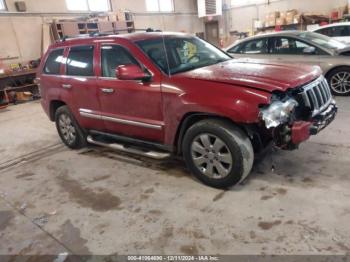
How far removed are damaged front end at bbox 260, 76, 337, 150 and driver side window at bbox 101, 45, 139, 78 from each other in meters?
1.55

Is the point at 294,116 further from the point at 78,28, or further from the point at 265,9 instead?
the point at 265,9

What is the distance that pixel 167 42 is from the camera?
3.47 m

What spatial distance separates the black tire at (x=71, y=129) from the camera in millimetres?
4214

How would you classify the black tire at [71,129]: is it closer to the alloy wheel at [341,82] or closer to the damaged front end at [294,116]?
the damaged front end at [294,116]

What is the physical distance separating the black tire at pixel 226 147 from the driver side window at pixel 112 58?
1.07 m

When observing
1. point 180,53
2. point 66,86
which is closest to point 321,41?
point 180,53

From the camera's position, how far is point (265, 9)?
1328 centimetres

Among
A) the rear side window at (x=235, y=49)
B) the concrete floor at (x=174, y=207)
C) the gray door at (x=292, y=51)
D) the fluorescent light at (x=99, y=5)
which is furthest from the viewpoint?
the fluorescent light at (x=99, y=5)

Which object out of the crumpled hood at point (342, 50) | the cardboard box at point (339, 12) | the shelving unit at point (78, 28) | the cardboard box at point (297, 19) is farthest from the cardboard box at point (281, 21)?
the crumpled hood at point (342, 50)

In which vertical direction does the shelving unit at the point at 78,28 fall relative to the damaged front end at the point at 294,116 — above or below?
above

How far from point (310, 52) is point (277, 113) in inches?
148

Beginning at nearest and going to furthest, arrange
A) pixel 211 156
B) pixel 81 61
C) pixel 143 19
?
pixel 211 156, pixel 81 61, pixel 143 19

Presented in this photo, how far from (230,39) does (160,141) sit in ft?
40.7

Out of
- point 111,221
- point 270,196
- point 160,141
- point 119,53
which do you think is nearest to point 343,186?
point 270,196
